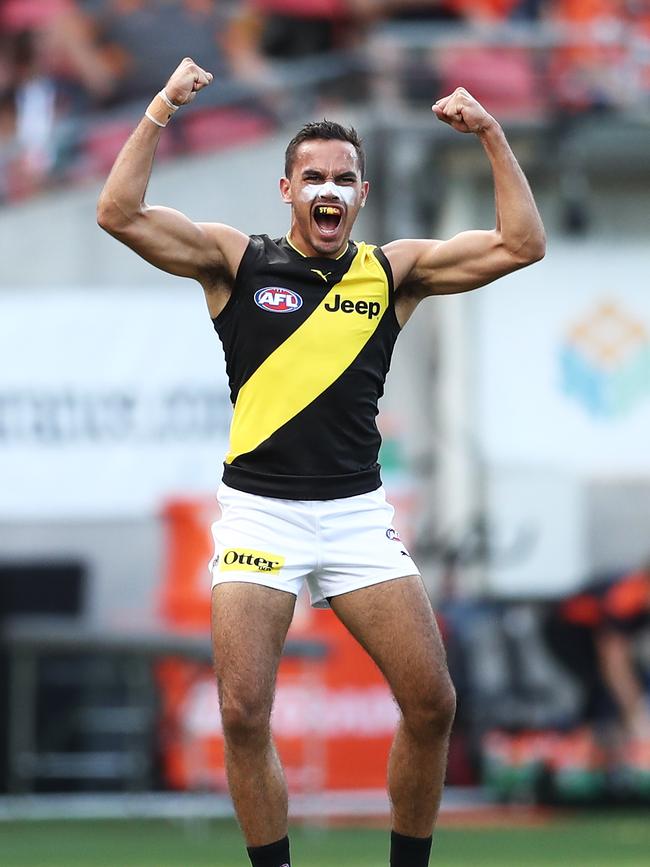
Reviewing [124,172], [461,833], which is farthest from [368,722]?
[124,172]

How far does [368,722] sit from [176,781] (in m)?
1.39

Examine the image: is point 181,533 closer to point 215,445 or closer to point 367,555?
point 215,445

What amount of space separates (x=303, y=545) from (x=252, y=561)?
0.60ft

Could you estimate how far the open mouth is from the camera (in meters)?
5.88

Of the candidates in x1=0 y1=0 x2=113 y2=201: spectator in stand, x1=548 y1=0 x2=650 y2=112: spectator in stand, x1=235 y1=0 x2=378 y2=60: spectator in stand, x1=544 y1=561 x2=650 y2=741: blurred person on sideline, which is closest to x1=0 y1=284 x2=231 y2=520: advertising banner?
x1=544 y1=561 x2=650 y2=741: blurred person on sideline

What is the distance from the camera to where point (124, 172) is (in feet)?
18.9

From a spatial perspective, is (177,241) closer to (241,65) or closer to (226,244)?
(226,244)

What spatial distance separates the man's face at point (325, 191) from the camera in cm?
587

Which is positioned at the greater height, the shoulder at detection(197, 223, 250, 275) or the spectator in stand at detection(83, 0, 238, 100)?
the spectator in stand at detection(83, 0, 238, 100)

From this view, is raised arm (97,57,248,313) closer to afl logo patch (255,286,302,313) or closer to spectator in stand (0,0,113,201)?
afl logo patch (255,286,302,313)

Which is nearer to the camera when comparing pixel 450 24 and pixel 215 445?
pixel 215 445

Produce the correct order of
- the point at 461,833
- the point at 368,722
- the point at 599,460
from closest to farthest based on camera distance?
the point at 461,833 → the point at 368,722 → the point at 599,460

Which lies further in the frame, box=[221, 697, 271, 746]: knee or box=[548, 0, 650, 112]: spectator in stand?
box=[548, 0, 650, 112]: spectator in stand

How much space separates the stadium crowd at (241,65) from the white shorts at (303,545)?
9.62 meters
